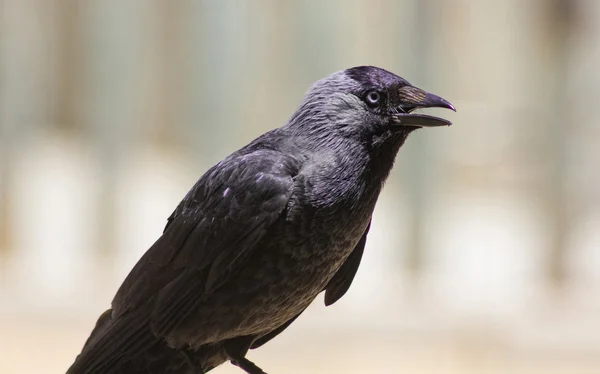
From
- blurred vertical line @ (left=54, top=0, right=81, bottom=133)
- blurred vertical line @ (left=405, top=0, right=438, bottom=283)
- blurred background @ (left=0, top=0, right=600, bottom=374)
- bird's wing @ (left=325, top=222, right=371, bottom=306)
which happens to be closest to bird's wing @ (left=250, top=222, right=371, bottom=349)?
bird's wing @ (left=325, top=222, right=371, bottom=306)

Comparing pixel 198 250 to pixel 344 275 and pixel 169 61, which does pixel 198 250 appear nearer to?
pixel 344 275

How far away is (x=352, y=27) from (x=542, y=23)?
2.84ft

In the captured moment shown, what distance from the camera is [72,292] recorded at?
3.17 m

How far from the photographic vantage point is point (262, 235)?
1424 mm

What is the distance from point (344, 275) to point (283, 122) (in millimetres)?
1716

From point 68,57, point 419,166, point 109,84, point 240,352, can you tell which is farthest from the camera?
point 68,57

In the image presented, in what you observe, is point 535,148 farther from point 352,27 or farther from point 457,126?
point 352,27

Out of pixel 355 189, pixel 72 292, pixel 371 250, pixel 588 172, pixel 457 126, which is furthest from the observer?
pixel 457 126

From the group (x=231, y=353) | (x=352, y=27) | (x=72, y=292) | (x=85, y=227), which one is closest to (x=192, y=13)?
(x=352, y=27)

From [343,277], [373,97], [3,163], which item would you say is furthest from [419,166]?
[373,97]

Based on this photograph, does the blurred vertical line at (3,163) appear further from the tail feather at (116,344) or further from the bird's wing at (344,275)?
the bird's wing at (344,275)

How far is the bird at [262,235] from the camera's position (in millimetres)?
1430

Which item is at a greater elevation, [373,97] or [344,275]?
[373,97]

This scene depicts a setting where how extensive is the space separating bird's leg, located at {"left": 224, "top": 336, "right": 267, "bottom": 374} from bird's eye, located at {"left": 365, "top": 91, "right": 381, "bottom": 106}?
49cm
